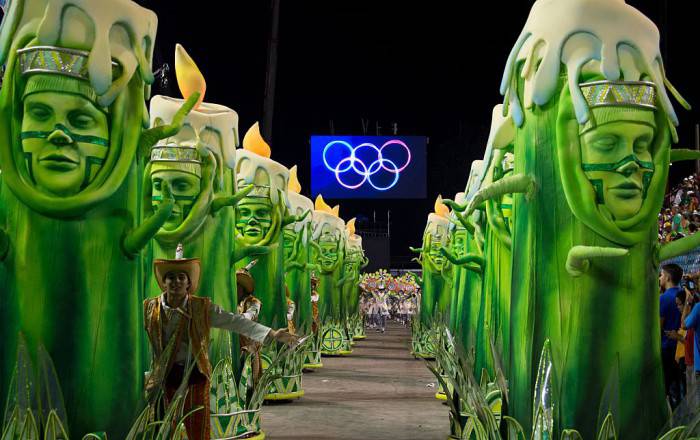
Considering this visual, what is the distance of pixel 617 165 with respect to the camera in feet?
13.5

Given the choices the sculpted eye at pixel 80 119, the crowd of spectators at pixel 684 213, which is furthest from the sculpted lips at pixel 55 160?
the crowd of spectators at pixel 684 213

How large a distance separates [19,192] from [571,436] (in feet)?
8.48

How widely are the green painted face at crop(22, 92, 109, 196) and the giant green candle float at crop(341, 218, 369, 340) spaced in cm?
1323

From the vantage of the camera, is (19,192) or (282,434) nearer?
(19,192)

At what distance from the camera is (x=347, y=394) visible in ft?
35.1

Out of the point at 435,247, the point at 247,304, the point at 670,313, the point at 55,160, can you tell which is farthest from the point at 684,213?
the point at 435,247

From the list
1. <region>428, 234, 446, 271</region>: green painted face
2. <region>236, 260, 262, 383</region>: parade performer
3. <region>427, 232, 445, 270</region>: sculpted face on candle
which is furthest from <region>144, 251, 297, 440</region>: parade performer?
<region>427, 232, 445, 270</region>: sculpted face on candle

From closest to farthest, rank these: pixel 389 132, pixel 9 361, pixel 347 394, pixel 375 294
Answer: pixel 9 361, pixel 347 394, pixel 375 294, pixel 389 132

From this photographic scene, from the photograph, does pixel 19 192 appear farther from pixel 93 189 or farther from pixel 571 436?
pixel 571 436

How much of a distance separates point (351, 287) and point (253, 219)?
11.8 metres

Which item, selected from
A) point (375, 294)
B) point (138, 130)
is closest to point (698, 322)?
point (138, 130)

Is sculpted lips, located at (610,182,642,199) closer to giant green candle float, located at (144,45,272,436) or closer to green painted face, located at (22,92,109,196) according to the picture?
green painted face, located at (22,92,109,196)

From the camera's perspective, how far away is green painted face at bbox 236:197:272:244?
8.66 meters

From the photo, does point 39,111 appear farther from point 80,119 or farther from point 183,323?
point 183,323
